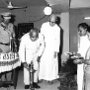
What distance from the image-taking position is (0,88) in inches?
248

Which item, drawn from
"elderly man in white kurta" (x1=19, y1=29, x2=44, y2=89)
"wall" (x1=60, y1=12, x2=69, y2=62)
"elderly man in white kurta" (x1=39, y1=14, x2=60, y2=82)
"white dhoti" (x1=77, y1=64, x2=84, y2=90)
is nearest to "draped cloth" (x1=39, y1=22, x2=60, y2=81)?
"elderly man in white kurta" (x1=39, y1=14, x2=60, y2=82)

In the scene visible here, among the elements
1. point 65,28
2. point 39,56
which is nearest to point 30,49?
point 39,56

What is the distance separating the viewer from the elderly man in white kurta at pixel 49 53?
686cm

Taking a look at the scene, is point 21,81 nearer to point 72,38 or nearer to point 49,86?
point 49,86

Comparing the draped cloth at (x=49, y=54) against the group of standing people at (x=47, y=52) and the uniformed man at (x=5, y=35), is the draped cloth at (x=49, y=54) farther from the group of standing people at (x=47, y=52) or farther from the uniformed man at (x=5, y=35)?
the uniformed man at (x=5, y=35)

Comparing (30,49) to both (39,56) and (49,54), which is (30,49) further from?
(49,54)

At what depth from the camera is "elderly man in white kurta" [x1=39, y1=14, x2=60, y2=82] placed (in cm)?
686

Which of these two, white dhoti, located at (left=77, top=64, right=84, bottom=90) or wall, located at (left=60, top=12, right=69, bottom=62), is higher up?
wall, located at (left=60, top=12, right=69, bottom=62)

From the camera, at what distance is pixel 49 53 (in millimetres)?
6871

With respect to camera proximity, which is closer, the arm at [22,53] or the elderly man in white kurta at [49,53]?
the arm at [22,53]

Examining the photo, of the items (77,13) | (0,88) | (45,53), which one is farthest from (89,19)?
(0,88)

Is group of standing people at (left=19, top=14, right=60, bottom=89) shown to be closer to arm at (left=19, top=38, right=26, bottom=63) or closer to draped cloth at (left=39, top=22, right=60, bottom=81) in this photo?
draped cloth at (left=39, top=22, right=60, bottom=81)

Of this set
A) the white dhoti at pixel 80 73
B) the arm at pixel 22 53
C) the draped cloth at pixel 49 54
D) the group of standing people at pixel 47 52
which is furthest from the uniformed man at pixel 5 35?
the white dhoti at pixel 80 73

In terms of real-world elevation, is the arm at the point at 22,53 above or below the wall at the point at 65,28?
below
